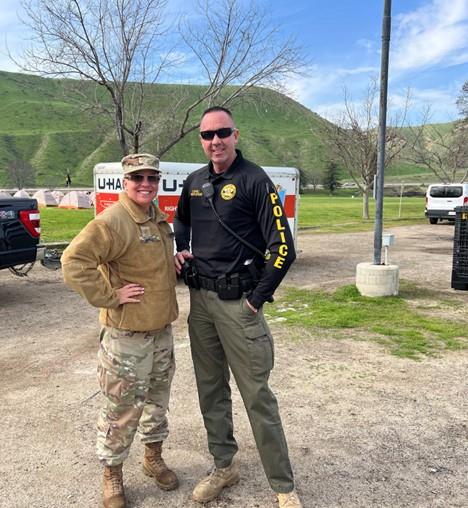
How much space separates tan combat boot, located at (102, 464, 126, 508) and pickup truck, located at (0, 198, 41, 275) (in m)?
4.45

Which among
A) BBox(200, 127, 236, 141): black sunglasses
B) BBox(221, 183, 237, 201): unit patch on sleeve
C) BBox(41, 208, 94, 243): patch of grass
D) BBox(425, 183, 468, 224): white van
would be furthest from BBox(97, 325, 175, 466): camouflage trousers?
BBox(425, 183, 468, 224): white van

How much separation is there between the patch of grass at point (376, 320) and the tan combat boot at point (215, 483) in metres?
2.84

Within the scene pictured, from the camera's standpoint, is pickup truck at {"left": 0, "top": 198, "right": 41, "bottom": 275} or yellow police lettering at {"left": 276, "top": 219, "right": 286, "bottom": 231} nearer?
yellow police lettering at {"left": 276, "top": 219, "right": 286, "bottom": 231}

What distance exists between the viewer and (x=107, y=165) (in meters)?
8.42

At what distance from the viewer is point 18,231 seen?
6.54 m

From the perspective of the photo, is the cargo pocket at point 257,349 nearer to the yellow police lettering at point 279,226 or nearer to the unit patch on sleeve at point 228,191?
the yellow police lettering at point 279,226

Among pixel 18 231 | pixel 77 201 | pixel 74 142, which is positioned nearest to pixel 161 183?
pixel 18 231

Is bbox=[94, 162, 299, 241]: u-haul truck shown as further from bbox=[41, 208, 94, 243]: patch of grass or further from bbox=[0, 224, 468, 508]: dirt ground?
bbox=[41, 208, 94, 243]: patch of grass

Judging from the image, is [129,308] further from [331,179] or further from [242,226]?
[331,179]

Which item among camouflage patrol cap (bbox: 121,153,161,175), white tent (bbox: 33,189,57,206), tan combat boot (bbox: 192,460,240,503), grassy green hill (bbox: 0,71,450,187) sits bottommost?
tan combat boot (bbox: 192,460,240,503)

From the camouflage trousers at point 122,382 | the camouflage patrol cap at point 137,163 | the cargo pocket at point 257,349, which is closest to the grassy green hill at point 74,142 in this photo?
the camouflage patrol cap at point 137,163

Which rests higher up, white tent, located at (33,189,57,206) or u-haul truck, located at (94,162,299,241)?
u-haul truck, located at (94,162,299,241)

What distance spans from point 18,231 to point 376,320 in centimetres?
491

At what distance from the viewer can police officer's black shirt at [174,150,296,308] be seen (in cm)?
255
